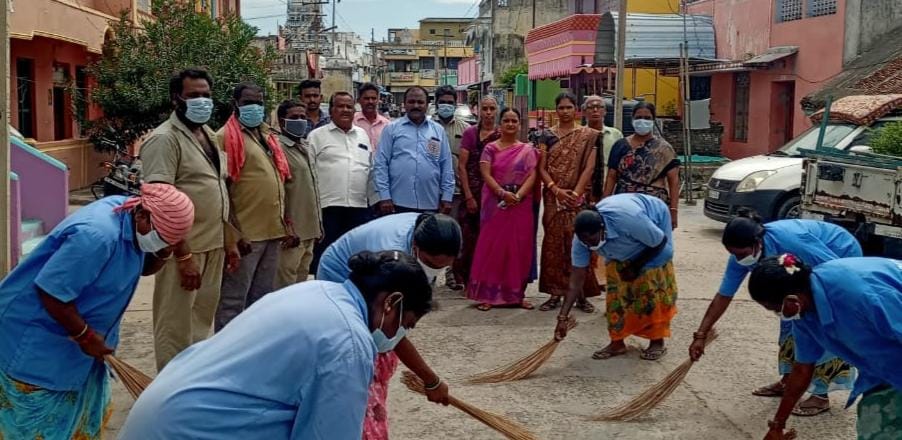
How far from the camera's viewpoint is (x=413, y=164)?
7219 millimetres

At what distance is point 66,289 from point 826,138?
31.3ft

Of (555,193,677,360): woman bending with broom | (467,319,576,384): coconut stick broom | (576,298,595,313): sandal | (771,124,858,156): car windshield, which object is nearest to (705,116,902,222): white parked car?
(771,124,858,156): car windshield

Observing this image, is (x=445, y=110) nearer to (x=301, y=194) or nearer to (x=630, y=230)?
(x=301, y=194)

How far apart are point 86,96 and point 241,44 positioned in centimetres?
298

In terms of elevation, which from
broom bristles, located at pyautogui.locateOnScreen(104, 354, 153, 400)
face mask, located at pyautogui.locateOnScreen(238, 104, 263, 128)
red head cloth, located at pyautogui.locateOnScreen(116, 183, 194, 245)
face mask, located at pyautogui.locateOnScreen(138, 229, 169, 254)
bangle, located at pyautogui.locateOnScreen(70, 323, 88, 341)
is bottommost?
broom bristles, located at pyautogui.locateOnScreen(104, 354, 153, 400)

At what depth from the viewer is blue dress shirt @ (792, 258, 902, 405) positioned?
322cm

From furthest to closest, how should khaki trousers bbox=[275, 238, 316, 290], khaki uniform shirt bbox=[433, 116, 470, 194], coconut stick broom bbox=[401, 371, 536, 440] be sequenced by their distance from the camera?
khaki uniform shirt bbox=[433, 116, 470, 194] < khaki trousers bbox=[275, 238, 316, 290] < coconut stick broom bbox=[401, 371, 536, 440]

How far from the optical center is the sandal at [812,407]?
4.98 metres

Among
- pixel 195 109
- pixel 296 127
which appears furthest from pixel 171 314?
pixel 296 127

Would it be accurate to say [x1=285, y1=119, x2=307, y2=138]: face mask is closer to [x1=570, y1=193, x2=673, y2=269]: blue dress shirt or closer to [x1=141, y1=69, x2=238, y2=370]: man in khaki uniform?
[x1=141, y1=69, x2=238, y2=370]: man in khaki uniform

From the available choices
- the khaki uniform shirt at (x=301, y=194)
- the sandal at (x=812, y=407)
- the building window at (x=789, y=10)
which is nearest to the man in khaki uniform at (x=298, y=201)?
the khaki uniform shirt at (x=301, y=194)

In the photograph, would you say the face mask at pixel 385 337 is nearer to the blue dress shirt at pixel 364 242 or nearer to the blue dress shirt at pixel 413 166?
the blue dress shirt at pixel 364 242

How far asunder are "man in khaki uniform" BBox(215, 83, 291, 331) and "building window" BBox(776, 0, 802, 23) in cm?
1603

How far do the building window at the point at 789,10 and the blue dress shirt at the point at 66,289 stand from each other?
59.5 feet
